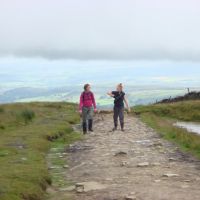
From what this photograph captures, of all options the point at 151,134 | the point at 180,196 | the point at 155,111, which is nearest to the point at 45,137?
the point at 151,134

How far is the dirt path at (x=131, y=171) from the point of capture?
14.1m

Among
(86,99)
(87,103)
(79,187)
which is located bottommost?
(79,187)

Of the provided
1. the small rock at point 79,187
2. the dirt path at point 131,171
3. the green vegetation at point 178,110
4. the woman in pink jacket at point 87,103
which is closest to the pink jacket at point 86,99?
the woman in pink jacket at point 87,103

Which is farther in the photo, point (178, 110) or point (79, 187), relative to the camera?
point (178, 110)

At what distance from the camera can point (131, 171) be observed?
17062 mm

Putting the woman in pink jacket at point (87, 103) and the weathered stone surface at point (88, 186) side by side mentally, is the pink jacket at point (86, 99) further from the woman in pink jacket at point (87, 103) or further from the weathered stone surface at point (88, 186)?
the weathered stone surface at point (88, 186)

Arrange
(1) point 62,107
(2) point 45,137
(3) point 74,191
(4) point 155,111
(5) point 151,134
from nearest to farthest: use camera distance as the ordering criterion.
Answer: (3) point 74,191
(2) point 45,137
(5) point 151,134
(4) point 155,111
(1) point 62,107

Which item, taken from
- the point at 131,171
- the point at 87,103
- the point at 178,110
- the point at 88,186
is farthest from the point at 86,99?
the point at 178,110

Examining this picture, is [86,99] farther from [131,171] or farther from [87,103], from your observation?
[131,171]

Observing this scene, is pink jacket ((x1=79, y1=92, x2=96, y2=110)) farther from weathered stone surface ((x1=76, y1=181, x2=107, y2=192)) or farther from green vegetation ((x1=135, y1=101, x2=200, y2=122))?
green vegetation ((x1=135, y1=101, x2=200, y2=122))

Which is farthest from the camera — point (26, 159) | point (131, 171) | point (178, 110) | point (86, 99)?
point (178, 110)

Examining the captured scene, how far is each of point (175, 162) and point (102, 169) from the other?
2753mm

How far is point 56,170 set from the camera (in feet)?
59.0

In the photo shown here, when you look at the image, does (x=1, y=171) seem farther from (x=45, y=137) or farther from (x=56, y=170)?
(x=45, y=137)
